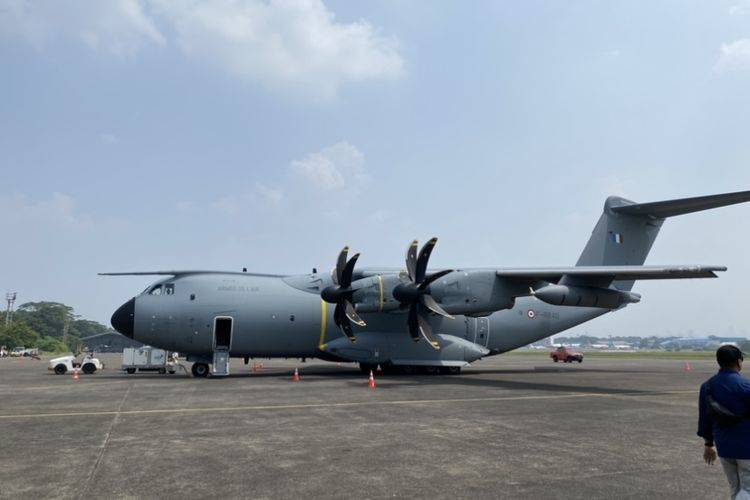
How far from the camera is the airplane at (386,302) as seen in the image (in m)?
19.9

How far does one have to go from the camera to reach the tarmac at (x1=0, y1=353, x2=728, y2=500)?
6008mm

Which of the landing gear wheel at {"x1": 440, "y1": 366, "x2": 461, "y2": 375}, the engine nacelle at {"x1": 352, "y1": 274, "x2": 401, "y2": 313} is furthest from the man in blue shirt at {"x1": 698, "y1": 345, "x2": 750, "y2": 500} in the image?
the landing gear wheel at {"x1": 440, "y1": 366, "x2": 461, "y2": 375}

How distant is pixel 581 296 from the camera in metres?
19.7

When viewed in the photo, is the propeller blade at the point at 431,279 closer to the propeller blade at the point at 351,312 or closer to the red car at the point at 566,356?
the propeller blade at the point at 351,312

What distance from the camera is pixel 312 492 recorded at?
5812mm

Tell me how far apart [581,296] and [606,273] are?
157 centimetres

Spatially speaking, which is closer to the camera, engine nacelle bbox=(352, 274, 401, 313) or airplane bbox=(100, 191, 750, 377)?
airplane bbox=(100, 191, 750, 377)

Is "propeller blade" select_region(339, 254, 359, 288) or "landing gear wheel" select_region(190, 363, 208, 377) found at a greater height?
"propeller blade" select_region(339, 254, 359, 288)

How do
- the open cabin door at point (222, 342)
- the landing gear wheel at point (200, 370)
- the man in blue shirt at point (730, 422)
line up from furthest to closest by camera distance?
the landing gear wheel at point (200, 370), the open cabin door at point (222, 342), the man in blue shirt at point (730, 422)

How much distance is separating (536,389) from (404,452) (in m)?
10.6

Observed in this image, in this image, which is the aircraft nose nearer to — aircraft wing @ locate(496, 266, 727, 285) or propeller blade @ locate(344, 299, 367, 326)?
propeller blade @ locate(344, 299, 367, 326)

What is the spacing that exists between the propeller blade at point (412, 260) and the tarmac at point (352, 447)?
633 cm

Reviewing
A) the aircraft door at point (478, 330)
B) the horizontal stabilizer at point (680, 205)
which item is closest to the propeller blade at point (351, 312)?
the aircraft door at point (478, 330)

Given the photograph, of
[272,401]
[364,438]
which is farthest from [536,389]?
[364,438]
